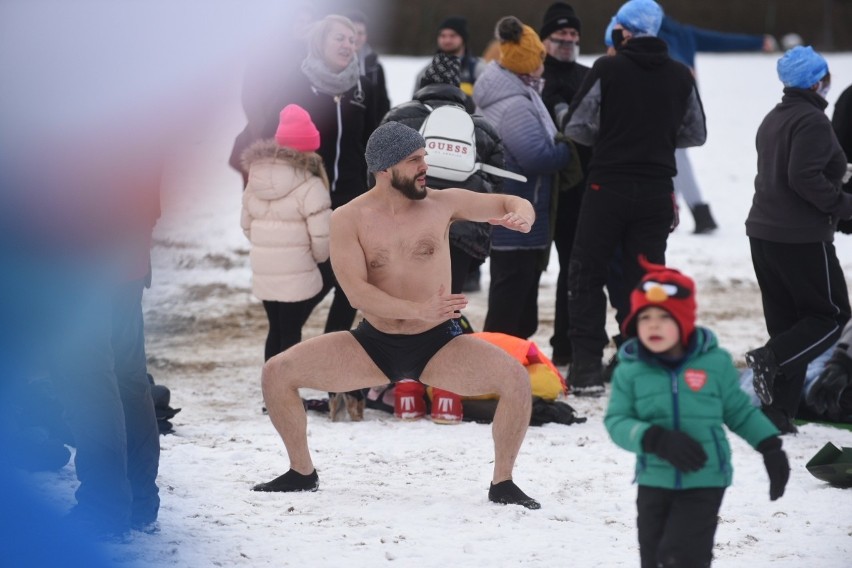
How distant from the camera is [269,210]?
6.61 meters

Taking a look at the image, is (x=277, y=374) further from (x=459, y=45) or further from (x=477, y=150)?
(x=459, y=45)

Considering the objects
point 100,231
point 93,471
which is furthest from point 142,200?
point 93,471

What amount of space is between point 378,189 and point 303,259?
159 cm

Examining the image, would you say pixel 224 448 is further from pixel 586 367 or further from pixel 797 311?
pixel 797 311

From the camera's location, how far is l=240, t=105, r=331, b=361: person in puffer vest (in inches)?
257

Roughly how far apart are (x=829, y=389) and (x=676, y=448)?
11.9 ft

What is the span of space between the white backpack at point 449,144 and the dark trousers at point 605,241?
3.04 feet

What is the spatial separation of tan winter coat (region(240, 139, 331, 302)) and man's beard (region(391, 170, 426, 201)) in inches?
61.2

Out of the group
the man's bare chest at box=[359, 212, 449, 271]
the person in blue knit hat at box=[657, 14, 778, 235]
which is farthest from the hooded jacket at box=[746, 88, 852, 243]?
the person in blue knit hat at box=[657, 14, 778, 235]

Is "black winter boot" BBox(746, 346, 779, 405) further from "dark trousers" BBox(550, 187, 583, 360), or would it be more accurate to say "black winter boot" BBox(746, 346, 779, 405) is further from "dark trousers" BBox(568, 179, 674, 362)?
"dark trousers" BBox(550, 187, 583, 360)

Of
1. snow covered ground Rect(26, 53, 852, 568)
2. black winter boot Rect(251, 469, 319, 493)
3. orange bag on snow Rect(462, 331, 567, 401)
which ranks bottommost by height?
snow covered ground Rect(26, 53, 852, 568)

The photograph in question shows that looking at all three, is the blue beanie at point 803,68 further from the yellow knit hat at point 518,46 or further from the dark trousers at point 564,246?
the dark trousers at point 564,246

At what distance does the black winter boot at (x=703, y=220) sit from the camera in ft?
40.7

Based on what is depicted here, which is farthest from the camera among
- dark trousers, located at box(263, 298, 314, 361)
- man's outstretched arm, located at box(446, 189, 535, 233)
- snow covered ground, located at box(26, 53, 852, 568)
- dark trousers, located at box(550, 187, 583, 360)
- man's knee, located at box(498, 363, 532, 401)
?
dark trousers, located at box(550, 187, 583, 360)
